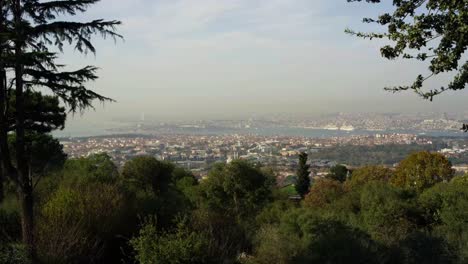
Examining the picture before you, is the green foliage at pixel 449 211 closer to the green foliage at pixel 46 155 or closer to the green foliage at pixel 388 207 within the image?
the green foliage at pixel 388 207

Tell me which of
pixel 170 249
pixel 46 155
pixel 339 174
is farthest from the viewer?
pixel 339 174

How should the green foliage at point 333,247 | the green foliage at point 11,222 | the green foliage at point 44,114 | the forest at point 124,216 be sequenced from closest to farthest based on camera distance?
the forest at point 124,216 < the green foliage at point 333,247 < the green foliage at point 11,222 < the green foliage at point 44,114

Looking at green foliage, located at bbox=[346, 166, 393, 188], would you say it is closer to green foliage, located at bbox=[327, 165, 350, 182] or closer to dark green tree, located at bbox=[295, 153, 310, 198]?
dark green tree, located at bbox=[295, 153, 310, 198]

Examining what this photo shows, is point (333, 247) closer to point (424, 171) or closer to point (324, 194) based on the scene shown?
point (324, 194)

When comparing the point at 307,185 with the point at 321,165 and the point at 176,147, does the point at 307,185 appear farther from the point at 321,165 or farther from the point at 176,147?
the point at 176,147

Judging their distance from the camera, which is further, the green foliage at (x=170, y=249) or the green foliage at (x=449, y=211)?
the green foliage at (x=449, y=211)

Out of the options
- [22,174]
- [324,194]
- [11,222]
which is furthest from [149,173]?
[22,174]

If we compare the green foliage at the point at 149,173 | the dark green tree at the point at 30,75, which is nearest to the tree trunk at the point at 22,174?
the dark green tree at the point at 30,75
